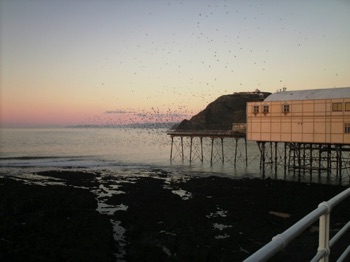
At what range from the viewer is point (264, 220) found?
19.2m

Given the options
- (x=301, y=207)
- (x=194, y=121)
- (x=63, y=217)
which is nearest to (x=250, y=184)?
(x=301, y=207)

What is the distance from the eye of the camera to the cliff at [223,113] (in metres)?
170

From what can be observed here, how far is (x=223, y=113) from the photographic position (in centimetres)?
17775

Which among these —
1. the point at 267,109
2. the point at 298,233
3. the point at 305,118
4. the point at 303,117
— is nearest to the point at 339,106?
the point at 305,118

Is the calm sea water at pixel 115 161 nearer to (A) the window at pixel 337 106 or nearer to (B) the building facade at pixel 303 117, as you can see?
(B) the building facade at pixel 303 117

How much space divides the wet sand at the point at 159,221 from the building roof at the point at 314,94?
28.6 feet

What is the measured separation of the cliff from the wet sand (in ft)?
453

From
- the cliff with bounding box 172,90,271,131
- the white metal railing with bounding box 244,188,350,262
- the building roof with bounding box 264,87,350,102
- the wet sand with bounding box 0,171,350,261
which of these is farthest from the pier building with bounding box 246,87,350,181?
the cliff with bounding box 172,90,271,131

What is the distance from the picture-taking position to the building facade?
31.4 meters

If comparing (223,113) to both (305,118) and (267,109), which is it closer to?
(267,109)

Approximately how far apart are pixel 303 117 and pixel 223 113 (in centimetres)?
14520

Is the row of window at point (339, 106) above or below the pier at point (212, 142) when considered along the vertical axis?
above

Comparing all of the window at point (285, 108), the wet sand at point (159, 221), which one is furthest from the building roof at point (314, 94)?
the wet sand at point (159, 221)

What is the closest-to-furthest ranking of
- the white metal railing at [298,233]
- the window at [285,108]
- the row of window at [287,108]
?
the white metal railing at [298,233] → the row of window at [287,108] → the window at [285,108]
